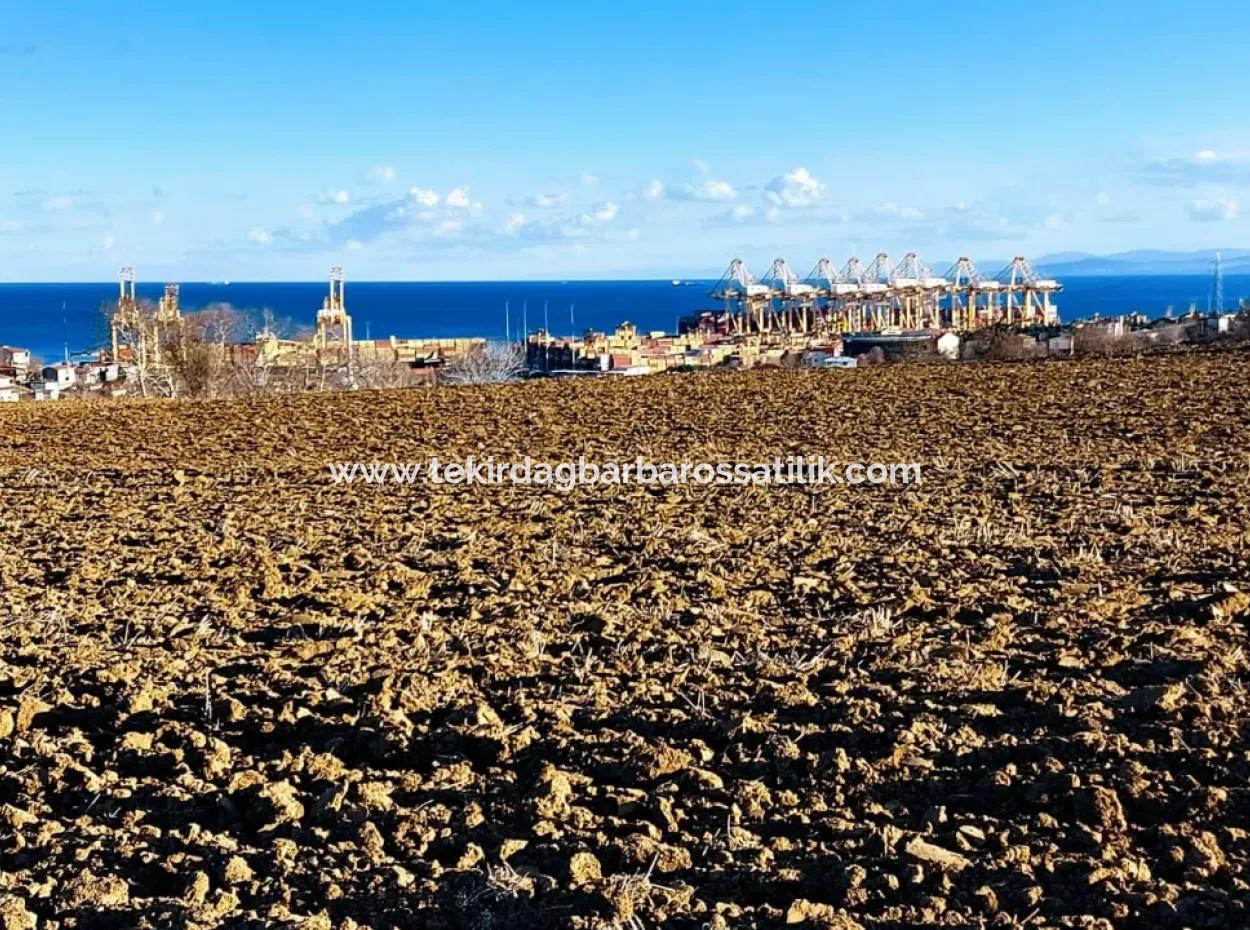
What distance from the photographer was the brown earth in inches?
184

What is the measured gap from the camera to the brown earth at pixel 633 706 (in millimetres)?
4672

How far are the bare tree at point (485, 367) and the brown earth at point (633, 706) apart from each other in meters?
31.6

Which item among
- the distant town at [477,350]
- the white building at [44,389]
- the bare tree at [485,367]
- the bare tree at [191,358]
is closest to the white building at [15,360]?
the distant town at [477,350]

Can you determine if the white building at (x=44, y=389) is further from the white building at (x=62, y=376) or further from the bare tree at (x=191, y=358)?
the bare tree at (x=191, y=358)

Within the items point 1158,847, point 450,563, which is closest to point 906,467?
point 450,563

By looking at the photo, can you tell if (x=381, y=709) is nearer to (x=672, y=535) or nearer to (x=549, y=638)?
(x=549, y=638)

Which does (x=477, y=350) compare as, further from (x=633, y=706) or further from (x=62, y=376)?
(x=633, y=706)

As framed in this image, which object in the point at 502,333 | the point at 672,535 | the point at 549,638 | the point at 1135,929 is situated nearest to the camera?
the point at 1135,929

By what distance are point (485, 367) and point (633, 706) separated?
4344 cm

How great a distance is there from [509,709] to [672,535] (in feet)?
15.0

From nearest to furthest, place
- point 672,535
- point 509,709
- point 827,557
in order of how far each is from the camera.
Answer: point 509,709
point 827,557
point 672,535

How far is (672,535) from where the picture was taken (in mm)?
10938

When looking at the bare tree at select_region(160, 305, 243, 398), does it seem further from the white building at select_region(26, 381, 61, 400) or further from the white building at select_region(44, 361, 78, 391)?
the white building at select_region(44, 361, 78, 391)

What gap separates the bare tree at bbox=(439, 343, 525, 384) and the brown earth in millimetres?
31615
